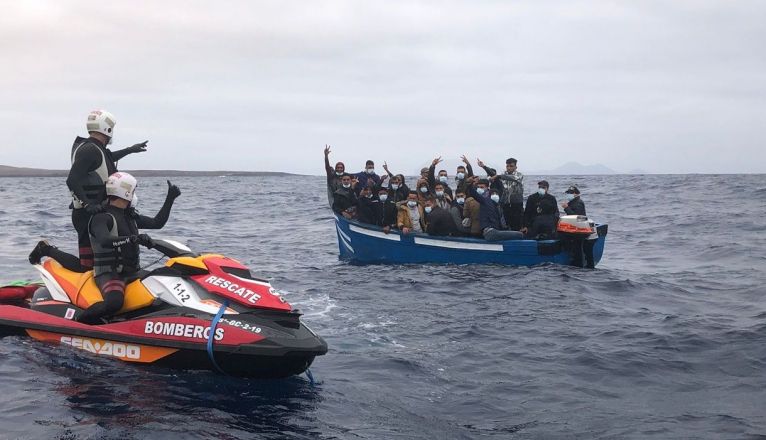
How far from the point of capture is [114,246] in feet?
25.7

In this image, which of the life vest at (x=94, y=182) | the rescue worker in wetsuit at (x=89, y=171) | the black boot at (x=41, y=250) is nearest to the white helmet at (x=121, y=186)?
the rescue worker in wetsuit at (x=89, y=171)

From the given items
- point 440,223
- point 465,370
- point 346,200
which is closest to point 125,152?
point 465,370

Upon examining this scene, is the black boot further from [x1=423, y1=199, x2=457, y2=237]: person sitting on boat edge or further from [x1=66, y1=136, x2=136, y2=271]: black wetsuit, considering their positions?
[x1=423, y1=199, x2=457, y2=237]: person sitting on boat edge

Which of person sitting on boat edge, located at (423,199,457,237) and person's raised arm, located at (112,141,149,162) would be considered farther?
person sitting on boat edge, located at (423,199,457,237)

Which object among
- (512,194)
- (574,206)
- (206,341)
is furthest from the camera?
(512,194)

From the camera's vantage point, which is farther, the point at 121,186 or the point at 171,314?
the point at 121,186

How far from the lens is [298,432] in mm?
6512

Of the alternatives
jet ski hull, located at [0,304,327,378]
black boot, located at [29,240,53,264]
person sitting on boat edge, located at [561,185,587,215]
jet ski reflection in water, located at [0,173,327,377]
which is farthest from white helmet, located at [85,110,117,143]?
person sitting on boat edge, located at [561,185,587,215]

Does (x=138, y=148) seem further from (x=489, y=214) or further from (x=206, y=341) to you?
(x=489, y=214)

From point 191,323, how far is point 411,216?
34.2 feet

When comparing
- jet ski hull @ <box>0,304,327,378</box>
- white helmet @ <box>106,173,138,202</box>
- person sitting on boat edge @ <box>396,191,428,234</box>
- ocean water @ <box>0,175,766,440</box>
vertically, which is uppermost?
white helmet @ <box>106,173,138,202</box>

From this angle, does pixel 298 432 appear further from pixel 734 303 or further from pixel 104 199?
pixel 734 303

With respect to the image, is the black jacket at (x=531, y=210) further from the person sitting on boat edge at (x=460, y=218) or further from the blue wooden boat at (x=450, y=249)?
the person sitting on boat edge at (x=460, y=218)

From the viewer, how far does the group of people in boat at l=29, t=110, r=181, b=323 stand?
7.88 meters
